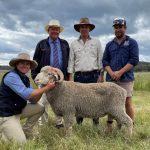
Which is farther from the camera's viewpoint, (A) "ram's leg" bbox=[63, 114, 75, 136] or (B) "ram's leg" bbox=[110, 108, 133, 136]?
(B) "ram's leg" bbox=[110, 108, 133, 136]

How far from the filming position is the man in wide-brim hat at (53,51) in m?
9.42

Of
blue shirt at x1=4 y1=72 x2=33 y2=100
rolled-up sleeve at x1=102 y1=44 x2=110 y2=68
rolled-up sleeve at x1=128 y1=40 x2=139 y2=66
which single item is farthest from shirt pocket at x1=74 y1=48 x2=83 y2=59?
blue shirt at x1=4 y1=72 x2=33 y2=100

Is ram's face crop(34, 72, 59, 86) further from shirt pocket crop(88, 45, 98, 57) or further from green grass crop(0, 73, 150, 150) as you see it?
shirt pocket crop(88, 45, 98, 57)

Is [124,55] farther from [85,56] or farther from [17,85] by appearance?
[17,85]

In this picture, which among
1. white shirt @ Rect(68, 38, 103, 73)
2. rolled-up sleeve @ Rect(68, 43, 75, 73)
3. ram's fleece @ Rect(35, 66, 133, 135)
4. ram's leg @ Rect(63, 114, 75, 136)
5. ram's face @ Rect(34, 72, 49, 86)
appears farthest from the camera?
rolled-up sleeve @ Rect(68, 43, 75, 73)

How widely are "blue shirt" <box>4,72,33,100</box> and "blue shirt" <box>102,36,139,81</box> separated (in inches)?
89.7

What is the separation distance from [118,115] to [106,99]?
424mm

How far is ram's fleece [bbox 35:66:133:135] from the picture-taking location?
8.39 metres

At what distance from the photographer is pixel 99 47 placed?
9477 millimetres

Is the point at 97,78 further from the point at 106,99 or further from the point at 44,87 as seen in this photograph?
the point at 44,87

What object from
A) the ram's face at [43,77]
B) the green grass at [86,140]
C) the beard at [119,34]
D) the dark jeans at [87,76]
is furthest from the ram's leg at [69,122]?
the beard at [119,34]

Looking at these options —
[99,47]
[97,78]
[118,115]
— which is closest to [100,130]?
[118,115]

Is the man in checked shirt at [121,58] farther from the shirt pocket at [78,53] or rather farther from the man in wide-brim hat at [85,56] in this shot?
the shirt pocket at [78,53]

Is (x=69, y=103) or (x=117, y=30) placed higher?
(x=117, y=30)
